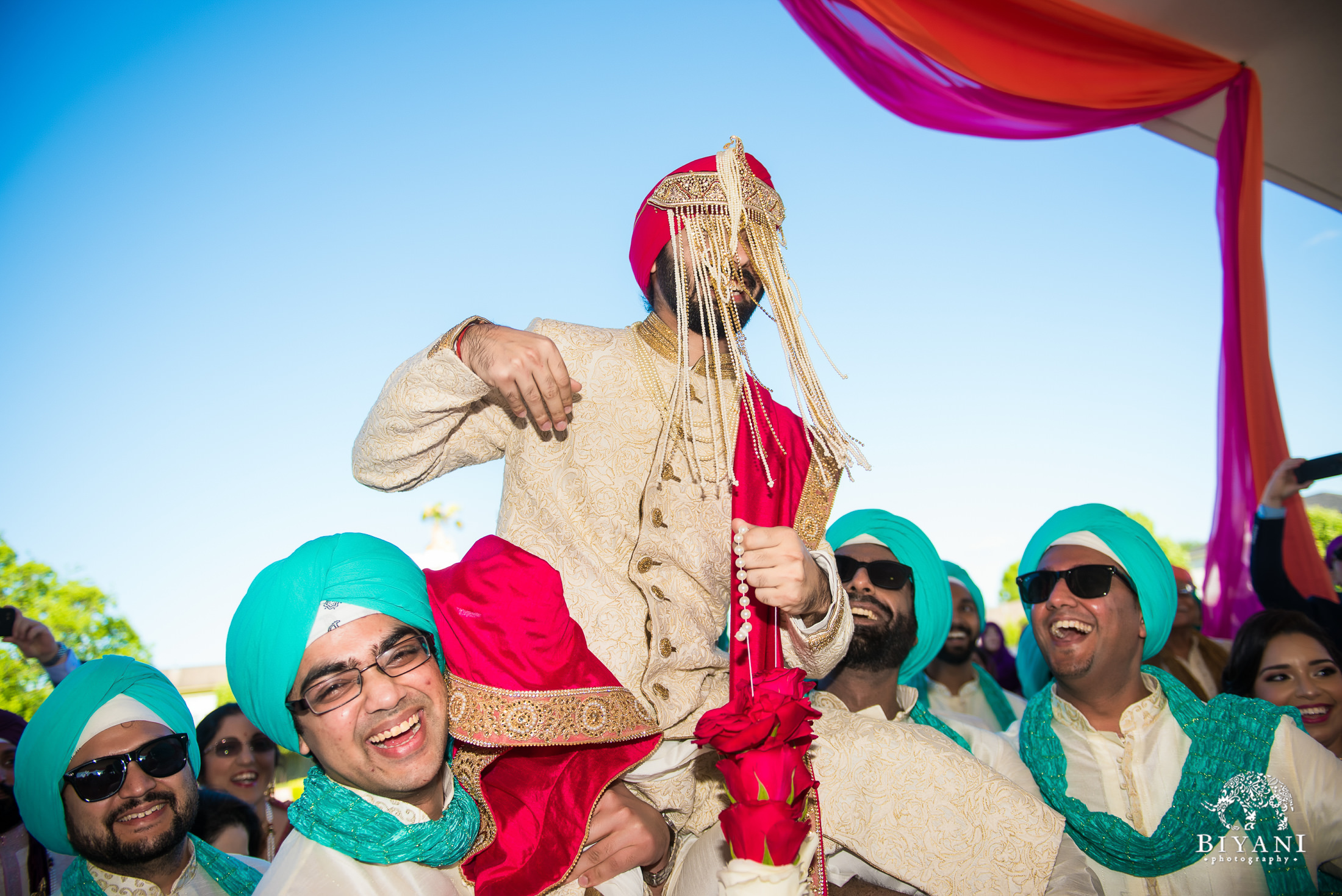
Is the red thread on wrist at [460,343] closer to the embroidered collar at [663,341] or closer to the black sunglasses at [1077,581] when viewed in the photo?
the embroidered collar at [663,341]

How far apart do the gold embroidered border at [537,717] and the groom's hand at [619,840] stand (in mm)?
302

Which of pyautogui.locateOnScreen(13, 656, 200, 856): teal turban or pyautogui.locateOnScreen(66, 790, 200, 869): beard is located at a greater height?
pyautogui.locateOnScreen(13, 656, 200, 856): teal turban

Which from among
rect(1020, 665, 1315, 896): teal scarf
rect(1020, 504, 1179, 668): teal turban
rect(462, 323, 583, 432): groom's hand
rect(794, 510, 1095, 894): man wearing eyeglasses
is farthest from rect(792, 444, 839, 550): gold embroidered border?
rect(1020, 665, 1315, 896): teal scarf

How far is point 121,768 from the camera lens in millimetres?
2641

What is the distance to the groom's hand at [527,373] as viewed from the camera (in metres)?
1.90

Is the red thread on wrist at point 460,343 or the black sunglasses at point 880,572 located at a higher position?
the red thread on wrist at point 460,343

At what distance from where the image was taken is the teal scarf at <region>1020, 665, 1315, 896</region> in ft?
8.67

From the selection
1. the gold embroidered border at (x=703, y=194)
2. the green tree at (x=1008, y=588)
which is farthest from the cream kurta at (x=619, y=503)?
the green tree at (x=1008, y=588)

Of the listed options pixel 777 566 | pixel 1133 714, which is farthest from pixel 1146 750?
pixel 777 566

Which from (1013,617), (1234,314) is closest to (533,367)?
(1234,314)

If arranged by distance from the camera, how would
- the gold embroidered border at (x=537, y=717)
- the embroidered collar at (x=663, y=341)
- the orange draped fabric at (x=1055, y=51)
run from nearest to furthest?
the gold embroidered border at (x=537, y=717), the embroidered collar at (x=663, y=341), the orange draped fabric at (x=1055, y=51)

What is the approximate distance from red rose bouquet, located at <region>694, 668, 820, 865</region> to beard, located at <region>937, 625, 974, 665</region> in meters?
3.58

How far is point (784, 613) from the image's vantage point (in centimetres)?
212

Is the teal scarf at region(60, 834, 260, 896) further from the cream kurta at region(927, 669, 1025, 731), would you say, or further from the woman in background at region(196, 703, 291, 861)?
the cream kurta at region(927, 669, 1025, 731)
